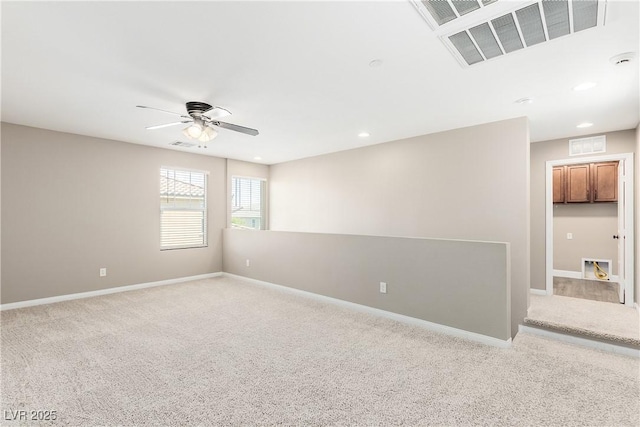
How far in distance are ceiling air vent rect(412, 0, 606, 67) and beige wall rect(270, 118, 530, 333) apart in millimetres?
1983

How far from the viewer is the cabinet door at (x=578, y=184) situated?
545 centimetres

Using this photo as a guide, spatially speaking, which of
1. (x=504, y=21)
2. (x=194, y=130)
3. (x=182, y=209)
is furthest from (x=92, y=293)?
(x=504, y=21)

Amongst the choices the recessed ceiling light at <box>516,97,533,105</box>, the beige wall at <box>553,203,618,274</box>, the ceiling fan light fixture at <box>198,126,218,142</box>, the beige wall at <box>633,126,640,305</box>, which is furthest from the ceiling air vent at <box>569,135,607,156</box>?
the ceiling fan light fixture at <box>198,126,218,142</box>

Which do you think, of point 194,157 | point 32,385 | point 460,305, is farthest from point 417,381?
point 194,157

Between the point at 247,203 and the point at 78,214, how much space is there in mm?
3225

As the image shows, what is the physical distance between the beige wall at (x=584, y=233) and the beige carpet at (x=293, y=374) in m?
3.41

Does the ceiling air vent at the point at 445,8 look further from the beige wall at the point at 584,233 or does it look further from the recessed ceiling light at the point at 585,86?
the beige wall at the point at 584,233

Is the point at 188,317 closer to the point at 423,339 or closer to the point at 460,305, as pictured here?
the point at 423,339

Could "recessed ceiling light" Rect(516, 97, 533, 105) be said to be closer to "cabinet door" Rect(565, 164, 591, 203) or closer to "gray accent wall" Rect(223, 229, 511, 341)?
"gray accent wall" Rect(223, 229, 511, 341)

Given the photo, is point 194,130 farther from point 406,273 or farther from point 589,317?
point 589,317

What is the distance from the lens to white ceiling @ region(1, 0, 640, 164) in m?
1.87

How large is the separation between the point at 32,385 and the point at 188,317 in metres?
1.63

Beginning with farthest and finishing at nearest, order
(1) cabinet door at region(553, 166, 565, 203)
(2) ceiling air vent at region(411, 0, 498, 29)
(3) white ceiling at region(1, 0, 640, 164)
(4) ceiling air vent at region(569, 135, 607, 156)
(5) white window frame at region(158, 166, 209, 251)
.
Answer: (1) cabinet door at region(553, 166, 565, 203) < (5) white window frame at region(158, 166, 209, 251) < (4) ceiling air vent at region(569, 135, 607, 156) < (3) white ceiling at region(1, 0, 640, 164) < (2) ceiling air vent at region(411, 0, 498, 29)

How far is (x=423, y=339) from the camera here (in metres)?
3.21
